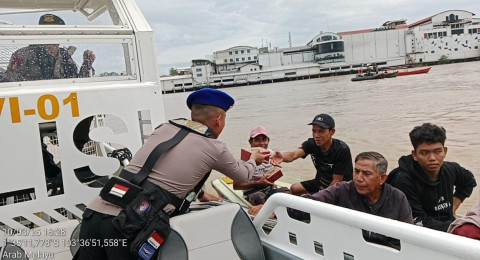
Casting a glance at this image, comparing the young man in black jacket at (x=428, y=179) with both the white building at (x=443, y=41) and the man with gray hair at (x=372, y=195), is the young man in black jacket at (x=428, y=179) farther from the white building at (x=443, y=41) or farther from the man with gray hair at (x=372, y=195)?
the white building at (x=443, y=41)

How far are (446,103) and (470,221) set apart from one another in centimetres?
1890

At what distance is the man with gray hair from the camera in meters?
2.49

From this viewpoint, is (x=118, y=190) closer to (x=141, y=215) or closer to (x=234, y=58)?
(x=141, y=215)

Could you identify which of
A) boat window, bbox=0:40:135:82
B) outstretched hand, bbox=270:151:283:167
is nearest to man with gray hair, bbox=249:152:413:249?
outstretched hand, bbox=270:151:283:167

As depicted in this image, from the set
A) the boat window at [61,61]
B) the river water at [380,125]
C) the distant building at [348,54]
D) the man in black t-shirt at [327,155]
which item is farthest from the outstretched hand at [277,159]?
the distant building at [348,54]

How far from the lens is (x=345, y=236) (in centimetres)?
190

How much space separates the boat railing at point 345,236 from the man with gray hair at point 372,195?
0.94 feet

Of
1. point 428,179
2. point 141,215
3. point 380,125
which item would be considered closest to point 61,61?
point 141,215

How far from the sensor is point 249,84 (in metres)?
69.5

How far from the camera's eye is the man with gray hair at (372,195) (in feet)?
8.18

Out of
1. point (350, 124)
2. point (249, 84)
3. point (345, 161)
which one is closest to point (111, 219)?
point (345, 161)

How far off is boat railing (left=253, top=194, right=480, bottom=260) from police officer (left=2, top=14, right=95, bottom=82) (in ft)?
6.03

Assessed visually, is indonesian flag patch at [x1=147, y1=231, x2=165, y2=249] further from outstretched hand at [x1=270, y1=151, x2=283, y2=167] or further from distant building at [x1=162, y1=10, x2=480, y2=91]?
distant building at [x1=162, y1=10, x2=480, y2=91]

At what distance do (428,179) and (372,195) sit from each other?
526mm
